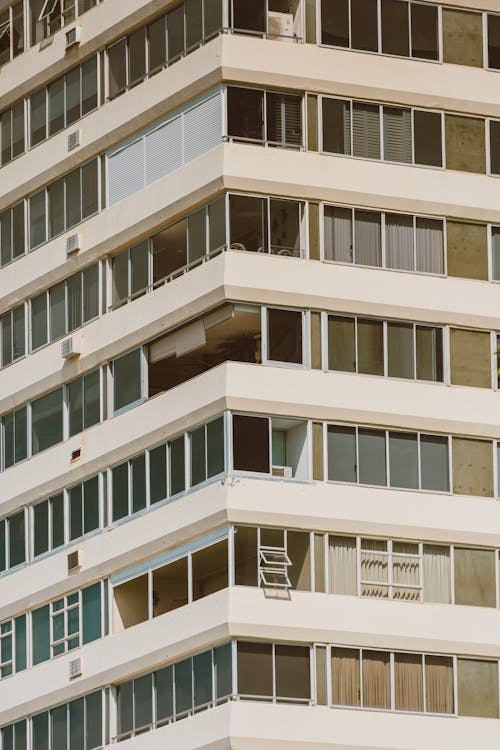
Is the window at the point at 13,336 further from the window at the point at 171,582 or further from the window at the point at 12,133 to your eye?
the window at the point at 171,582

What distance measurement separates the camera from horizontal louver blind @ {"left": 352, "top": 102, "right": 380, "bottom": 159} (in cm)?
7462

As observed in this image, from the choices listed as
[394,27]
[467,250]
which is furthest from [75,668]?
[394,27]

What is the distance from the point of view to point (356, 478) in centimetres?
7219

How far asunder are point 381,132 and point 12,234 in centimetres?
1214

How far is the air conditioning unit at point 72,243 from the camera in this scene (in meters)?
78.1

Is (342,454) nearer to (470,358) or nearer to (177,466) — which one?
(177,466)

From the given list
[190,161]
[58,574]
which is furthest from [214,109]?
[58,574]

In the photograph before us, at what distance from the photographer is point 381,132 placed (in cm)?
7494

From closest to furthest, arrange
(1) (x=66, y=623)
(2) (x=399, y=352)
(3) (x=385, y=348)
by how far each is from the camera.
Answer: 1. (3) (x=385, y=348)
2. (2) (x=399, y=352)
3. (1) (x=66, y=623)

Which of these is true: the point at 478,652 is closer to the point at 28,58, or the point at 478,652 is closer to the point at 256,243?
the point at 256,243

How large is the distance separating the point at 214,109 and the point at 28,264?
9062mm

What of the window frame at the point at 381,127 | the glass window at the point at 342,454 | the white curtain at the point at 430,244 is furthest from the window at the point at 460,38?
the glass window at the point at 342,454

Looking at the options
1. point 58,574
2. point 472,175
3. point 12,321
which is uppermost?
point 472,175

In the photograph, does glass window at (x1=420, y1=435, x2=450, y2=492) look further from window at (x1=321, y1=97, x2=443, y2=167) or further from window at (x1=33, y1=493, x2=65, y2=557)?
window at (x1=33, y1=493, x2=65, y2=557)
